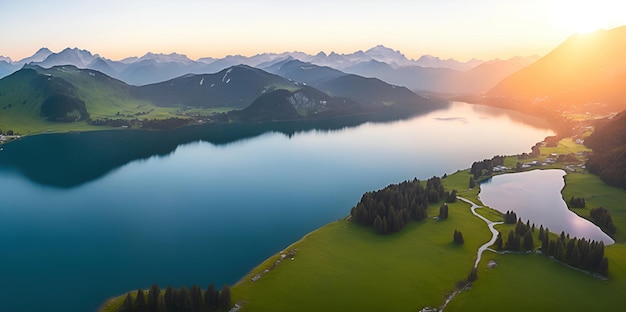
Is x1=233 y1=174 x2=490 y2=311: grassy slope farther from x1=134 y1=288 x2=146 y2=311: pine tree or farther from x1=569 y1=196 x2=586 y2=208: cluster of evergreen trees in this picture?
x1=569 y1=196 x2=586 y2=208: cluster of evergreen trees

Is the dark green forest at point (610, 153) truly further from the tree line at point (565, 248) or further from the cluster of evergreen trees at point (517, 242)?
the cluster of evergreen trees at point (517, 242)

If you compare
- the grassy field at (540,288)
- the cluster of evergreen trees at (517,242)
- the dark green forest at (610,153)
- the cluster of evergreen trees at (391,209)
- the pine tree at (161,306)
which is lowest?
the grassy field at (540,288)

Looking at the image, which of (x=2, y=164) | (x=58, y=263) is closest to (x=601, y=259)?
(x=58, y=263)

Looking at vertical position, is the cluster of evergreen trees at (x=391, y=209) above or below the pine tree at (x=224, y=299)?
above

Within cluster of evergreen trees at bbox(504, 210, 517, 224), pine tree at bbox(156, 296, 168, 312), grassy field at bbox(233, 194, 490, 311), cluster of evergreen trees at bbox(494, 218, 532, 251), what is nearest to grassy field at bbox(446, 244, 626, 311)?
cluster of evergreen trees at bbox(494, 218, 532, 251)

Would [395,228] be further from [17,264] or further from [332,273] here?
[17,264]

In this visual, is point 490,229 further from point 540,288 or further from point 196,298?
point 196,298

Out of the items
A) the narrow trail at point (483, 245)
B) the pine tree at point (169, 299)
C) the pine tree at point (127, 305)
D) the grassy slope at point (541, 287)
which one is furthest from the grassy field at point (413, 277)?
the pine tree at point (169, 299)
